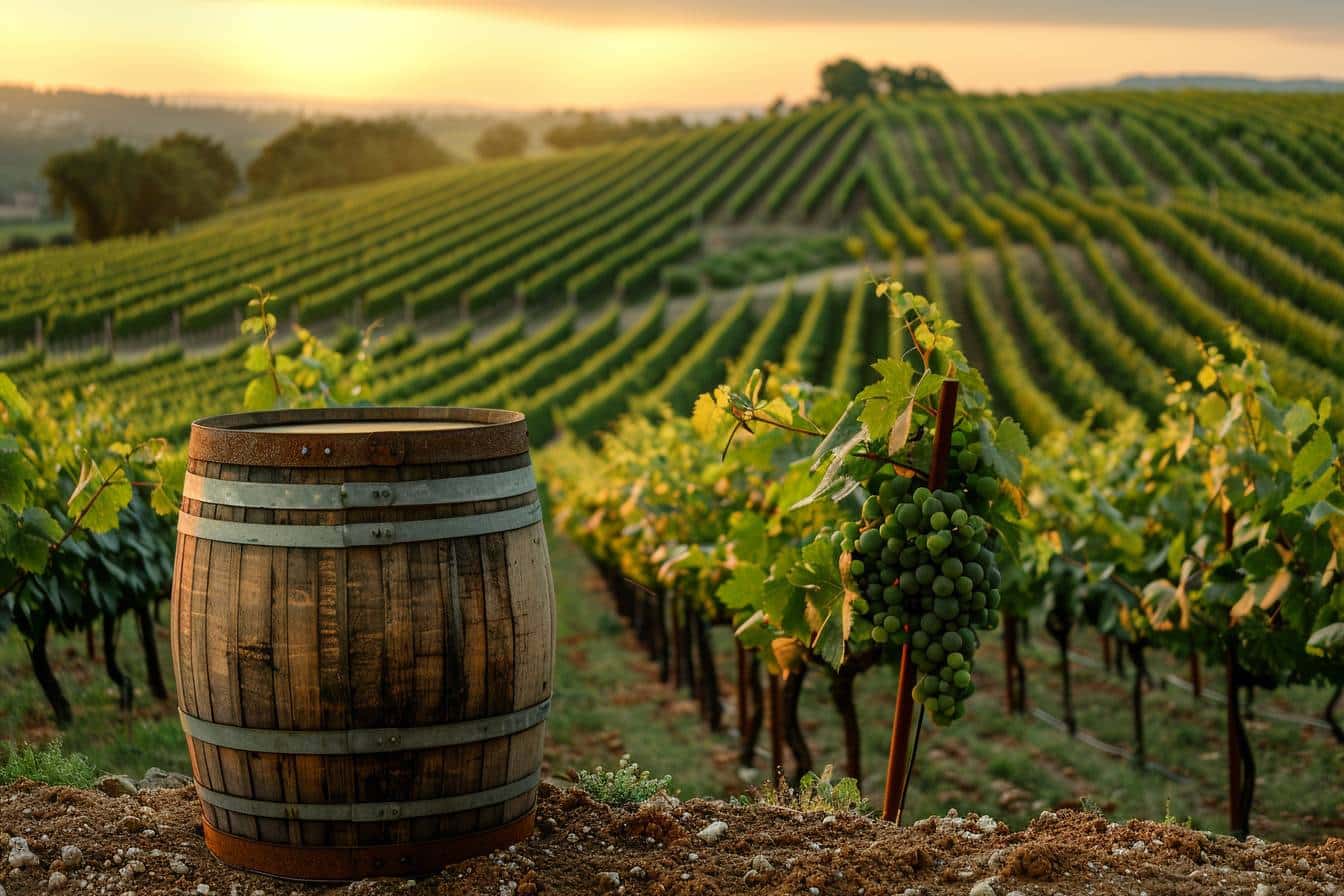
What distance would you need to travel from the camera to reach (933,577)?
2762 millimetres

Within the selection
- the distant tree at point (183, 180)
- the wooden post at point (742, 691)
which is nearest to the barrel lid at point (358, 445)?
the wooden post at point (742, 691)

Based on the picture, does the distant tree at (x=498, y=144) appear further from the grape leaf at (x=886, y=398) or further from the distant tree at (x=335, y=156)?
the grape leaf at (x=886, y=398)

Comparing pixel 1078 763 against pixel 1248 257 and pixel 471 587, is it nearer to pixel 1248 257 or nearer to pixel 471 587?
pixel 471 587

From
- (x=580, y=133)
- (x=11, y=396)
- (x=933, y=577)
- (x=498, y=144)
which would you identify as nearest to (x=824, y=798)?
(x=933, y=577)

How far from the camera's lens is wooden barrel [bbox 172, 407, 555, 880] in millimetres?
2650

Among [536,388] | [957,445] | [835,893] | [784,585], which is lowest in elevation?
[536,388]

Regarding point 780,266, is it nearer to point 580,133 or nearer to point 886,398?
point 886,398

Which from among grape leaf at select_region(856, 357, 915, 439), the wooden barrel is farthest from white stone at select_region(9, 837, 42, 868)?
grape leaf at select_region(856, 357, 915, 439)

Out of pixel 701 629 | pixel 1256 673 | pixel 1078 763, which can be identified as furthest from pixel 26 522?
pixel 1078 763

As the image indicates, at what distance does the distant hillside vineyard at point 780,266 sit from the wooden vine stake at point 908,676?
1193 cm

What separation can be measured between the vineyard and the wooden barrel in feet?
2.43

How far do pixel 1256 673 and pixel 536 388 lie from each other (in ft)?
82.9

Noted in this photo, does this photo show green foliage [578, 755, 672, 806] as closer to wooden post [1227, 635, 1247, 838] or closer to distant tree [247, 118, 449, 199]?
wooden post [1227, 635, 1247, 838]

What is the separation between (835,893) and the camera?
2.45m
